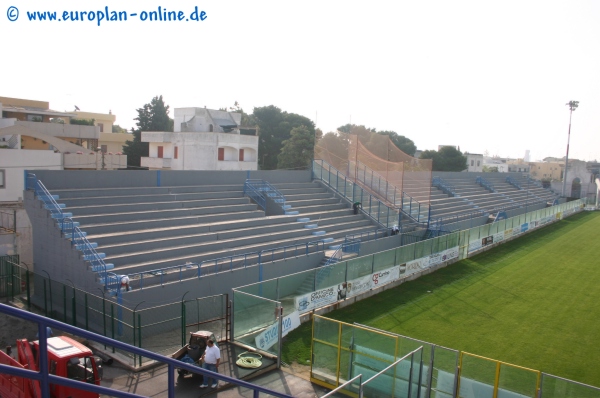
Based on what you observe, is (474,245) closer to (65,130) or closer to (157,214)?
(157,214)

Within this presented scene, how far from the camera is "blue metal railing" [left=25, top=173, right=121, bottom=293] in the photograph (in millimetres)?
16234

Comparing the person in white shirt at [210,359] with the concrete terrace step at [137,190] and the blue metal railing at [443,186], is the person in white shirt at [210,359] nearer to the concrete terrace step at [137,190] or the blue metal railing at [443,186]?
the concrete terrace step at [137,190]

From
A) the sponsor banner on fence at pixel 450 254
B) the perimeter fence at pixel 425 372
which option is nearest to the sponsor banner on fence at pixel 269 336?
the perimeter fence at pixel 425 372

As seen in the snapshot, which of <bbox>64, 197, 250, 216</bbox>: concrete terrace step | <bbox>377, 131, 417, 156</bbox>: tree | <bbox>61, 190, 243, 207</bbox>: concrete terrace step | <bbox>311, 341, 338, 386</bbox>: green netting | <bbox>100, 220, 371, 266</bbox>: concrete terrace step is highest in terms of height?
<bbox>377, 131, 417, 156</bbox>: tree

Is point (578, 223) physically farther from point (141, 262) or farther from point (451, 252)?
point (141, 262)

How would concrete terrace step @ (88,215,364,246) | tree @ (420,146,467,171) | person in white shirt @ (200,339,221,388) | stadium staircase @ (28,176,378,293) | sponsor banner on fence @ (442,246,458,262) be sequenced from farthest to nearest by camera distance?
tree @ (420,146,467,171), sponsor banner on fence @ (442,246,458,262), concrete terrace step @ (88,215,364,246), stadium staircase @ (28,176,378,293), person in white shirt @ (200,339,221,388)

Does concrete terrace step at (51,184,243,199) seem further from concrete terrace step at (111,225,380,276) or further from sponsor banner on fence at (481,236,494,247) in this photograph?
sponsor banner on fence at (481,236,494,247)

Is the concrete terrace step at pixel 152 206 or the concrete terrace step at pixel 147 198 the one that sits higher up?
the concrete terrace step at pixel 147 198

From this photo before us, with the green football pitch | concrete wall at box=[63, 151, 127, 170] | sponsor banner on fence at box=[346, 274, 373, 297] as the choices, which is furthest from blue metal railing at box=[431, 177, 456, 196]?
sponsor banner on fence at box=[346, 274, 373, 297]

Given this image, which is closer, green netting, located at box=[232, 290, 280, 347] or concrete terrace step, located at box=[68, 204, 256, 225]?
green netting, located at box=[232, 290, 280, 347]

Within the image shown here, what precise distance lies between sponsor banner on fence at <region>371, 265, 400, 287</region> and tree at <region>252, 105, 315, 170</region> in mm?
48866

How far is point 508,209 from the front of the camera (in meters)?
48.5

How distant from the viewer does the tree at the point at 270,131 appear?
70.3 meters

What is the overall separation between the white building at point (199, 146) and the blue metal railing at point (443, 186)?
17.8 m
